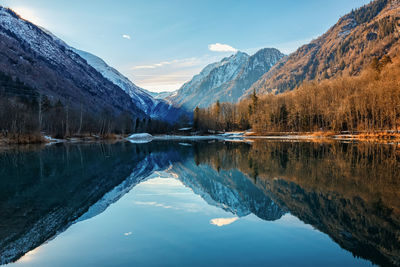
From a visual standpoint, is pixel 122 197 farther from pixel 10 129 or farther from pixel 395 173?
pixel 10 129

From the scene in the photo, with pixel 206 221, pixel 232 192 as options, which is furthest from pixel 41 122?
pixel 206 221

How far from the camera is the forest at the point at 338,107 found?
53406mm

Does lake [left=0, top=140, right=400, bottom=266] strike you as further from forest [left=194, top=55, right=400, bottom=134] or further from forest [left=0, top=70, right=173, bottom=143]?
forest [left=194, top=55, right=400, bottom=134]

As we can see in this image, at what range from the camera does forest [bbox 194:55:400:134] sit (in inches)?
2103

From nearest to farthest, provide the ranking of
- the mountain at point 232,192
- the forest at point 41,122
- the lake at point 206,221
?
the lake at point 206,221
the mountain at point 232,192
the forest at point 41,122

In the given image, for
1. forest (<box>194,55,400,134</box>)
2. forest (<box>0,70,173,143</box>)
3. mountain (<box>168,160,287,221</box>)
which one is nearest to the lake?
mountain (<box>168,160,287,221</box>)

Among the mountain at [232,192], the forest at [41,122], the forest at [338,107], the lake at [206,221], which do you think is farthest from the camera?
the forest at [41,122]

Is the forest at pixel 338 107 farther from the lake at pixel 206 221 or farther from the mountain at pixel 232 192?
the mountain at pixel 232 192

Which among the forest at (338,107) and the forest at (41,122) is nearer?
the forest at (338,107)

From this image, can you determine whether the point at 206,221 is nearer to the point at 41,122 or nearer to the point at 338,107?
the point at 338,107

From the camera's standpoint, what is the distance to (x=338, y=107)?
66.8m

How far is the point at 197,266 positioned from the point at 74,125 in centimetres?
8857

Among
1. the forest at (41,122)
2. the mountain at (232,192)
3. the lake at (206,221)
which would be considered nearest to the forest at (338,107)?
the lake at (206,221)

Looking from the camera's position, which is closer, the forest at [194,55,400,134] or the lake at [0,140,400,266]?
the lake at [0,140,400,266]
